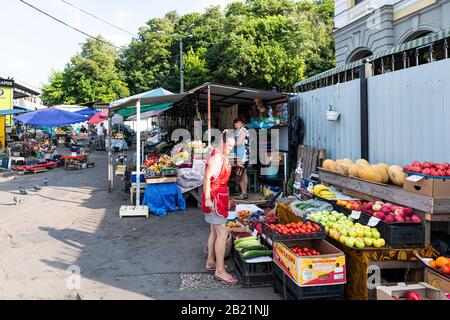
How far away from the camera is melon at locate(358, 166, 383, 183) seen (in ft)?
17.2

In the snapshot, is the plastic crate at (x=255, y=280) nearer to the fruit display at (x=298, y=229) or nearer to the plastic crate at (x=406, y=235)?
the fruit display at (x=298, y=229)

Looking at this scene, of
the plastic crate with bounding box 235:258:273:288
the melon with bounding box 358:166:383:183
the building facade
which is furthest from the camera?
the building facade

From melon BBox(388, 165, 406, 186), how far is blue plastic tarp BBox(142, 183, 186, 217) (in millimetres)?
5483

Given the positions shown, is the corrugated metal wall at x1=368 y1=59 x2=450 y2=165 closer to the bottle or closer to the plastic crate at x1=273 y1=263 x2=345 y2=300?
the bottle

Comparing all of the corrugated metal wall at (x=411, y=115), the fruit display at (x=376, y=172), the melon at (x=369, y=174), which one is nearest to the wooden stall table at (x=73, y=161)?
the fruit display at (x=376, y=172)

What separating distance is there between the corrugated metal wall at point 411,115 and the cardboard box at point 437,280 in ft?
5.58

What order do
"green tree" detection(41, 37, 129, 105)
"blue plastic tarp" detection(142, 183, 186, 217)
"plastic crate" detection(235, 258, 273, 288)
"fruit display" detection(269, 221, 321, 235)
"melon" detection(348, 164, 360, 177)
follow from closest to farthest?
"fruit display" detection(269, 221, 321, 235), "plastic crate" detection(235, 258, 273, 288), "melon" detection(348, 164, 360, 177), "blue plastic tarp" detection(142, 183, 186, 217), "green tree" detection(41, 37, 129, 105)

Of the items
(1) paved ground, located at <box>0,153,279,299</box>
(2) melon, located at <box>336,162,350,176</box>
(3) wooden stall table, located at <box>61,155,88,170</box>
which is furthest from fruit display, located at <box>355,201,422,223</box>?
(3) wooden stall table, located at <box>61,155,88,170</box>

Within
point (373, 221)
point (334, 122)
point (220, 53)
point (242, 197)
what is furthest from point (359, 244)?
point (220, 53)

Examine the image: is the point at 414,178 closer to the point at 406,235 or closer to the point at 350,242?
the point at 406,235

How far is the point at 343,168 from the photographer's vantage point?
6262mm

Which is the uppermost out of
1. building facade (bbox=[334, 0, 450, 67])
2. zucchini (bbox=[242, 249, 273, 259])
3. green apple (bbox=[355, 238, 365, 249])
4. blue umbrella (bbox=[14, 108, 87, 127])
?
building facade (bbox=[334, 0, 450, 67])

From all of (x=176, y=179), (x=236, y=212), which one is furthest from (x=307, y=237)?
(x=176, y=179)

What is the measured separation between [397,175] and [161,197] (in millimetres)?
5790
